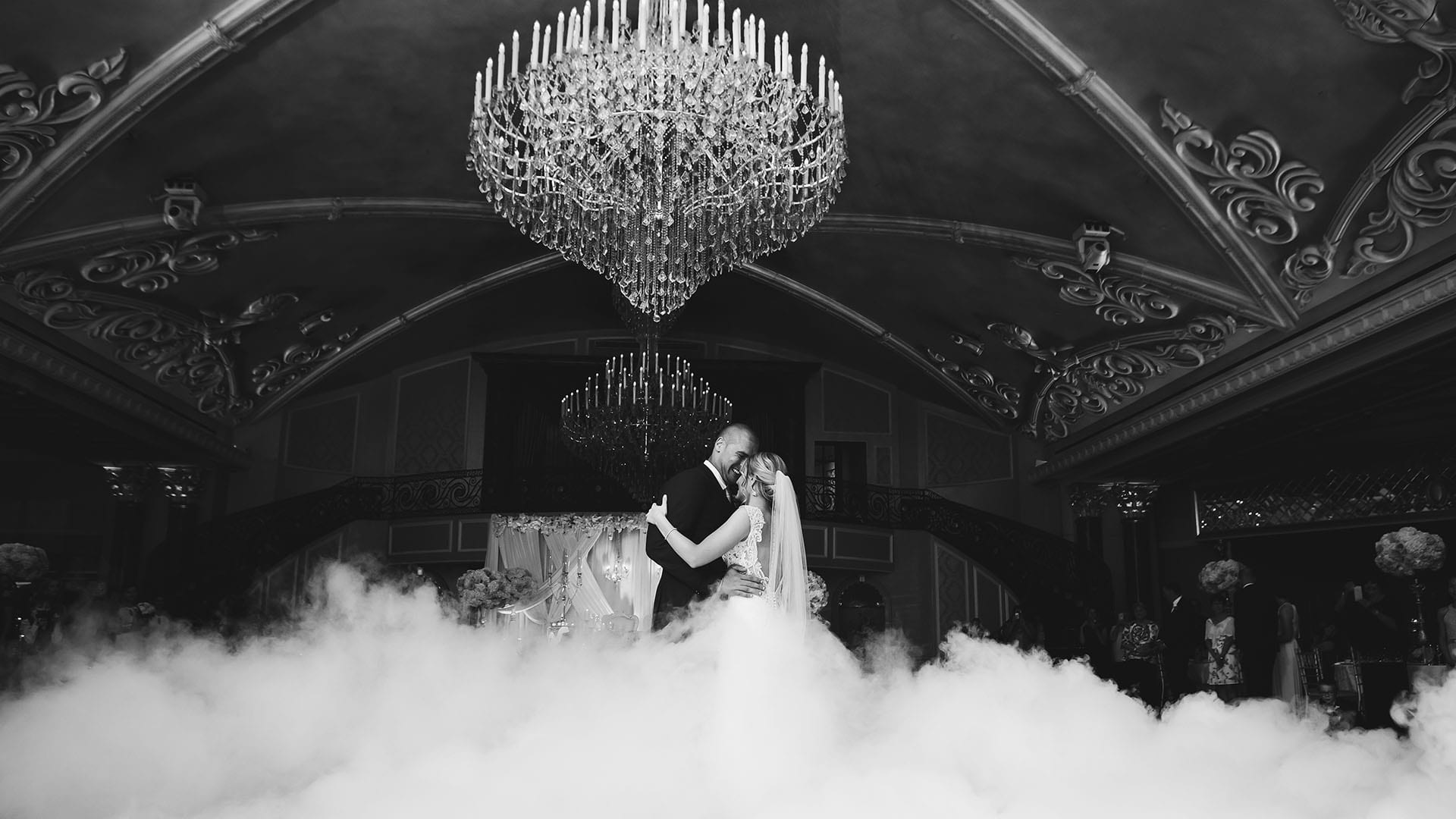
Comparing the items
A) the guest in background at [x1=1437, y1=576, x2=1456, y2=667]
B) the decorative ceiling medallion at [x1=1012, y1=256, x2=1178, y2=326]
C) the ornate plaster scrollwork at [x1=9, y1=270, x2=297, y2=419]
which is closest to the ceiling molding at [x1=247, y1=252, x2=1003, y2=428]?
the ornate plaster scrollwork at [x1=9, y1=270, x2=297, y2=419]

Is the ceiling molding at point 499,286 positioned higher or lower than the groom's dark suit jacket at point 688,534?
higher

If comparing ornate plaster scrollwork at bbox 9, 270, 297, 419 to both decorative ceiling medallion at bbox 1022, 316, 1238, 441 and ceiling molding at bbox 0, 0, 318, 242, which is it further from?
decorative ceiling medallion at bbox 1022, 316, 1238, 441

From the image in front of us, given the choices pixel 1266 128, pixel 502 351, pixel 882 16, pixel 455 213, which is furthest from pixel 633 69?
pixel 502 351

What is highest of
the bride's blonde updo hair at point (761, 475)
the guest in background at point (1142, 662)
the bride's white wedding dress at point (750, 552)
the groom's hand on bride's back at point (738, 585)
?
the bride's blonde updo hair at point (761, 475)

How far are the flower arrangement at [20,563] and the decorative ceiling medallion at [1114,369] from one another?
354 inches

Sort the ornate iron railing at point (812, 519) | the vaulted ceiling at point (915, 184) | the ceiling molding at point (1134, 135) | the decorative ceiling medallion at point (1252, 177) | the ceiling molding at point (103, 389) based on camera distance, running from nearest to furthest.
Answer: the vaulted ceiling at point (915, 184), the ceiling molding at point (1134, 135), the decorative ceiling medallion at point (1252, 177), the ceiling molding at point (103, 389), the ornate iron railing at point (812, 519)

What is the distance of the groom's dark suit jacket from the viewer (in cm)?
413

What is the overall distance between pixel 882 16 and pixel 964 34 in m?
0.53

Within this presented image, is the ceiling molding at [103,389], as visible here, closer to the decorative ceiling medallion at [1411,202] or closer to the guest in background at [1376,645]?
the decorative ceiling medallion at [1411,202]

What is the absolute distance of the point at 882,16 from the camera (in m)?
7.00

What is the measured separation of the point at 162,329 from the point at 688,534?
800cm

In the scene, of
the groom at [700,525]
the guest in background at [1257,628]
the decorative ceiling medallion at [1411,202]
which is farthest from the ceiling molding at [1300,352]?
the groom at [700,525]

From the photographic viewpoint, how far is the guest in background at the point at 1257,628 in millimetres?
8047

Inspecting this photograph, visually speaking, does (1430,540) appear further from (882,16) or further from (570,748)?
(570,748)
